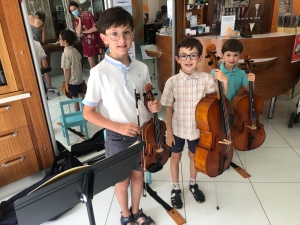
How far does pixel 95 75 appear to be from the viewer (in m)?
1.13

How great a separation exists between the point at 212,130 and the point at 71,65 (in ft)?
5.47

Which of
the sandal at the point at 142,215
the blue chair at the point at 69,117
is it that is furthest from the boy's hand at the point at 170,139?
the blue chair at the point at 69,117

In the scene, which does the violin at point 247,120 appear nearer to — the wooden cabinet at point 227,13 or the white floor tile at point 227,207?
the white floor tile at point 227,207

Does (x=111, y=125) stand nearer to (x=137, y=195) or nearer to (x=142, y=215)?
(x=137, y=195)

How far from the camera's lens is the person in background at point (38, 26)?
1998mm

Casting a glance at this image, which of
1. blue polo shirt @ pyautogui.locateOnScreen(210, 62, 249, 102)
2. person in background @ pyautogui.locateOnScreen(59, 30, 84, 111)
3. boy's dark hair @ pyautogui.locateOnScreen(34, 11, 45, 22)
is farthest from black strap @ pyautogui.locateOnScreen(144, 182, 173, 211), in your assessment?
boy's dark hair @ pyautogui.locateOnScreen(34, 11, 45, 22)

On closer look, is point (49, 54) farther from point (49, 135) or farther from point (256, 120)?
point (256, 120)

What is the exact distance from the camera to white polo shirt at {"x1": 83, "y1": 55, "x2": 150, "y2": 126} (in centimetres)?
114

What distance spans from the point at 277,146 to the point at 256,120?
0.90 meters

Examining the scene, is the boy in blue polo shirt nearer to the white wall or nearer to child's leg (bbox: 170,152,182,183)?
child's leg (bbox: 170,152,182,183)

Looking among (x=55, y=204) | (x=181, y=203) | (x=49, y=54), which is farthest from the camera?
(x=49, y=54)

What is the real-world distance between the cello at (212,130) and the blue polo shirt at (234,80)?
12.7 inches

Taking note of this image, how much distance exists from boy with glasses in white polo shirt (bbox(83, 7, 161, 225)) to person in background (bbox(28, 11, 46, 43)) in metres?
1.17

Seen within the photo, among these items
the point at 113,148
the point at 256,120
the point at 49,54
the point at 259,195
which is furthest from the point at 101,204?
the point at 49,54
